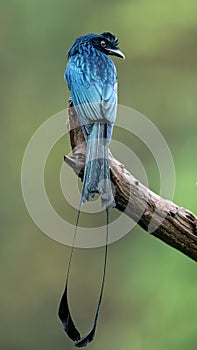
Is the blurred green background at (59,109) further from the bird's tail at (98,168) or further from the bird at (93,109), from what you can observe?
the bird's tail at (98,168)

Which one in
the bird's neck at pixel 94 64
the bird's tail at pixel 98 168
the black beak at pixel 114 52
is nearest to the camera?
the bird's tail at pixel 98 168

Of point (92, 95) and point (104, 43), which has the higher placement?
point (104, 43)

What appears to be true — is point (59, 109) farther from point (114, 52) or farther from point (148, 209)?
point (148, 209)

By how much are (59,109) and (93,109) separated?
11.0 feet

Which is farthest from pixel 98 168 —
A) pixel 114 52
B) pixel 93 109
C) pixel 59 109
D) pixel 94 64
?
pixel 59 109

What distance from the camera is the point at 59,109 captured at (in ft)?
19.5

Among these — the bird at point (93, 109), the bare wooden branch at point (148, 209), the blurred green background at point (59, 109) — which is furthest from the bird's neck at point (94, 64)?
the blurred green background at point (59, 109)

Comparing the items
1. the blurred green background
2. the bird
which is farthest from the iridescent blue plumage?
the blurred green background

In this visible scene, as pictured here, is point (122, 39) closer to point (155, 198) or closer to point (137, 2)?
point (137, 2)

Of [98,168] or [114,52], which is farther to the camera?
[114,52]

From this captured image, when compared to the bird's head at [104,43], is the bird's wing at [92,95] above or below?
below

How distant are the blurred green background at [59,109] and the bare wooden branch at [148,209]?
9.61 ft

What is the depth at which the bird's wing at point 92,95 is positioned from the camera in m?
2.60

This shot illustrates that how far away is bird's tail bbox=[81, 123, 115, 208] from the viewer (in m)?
2.42
